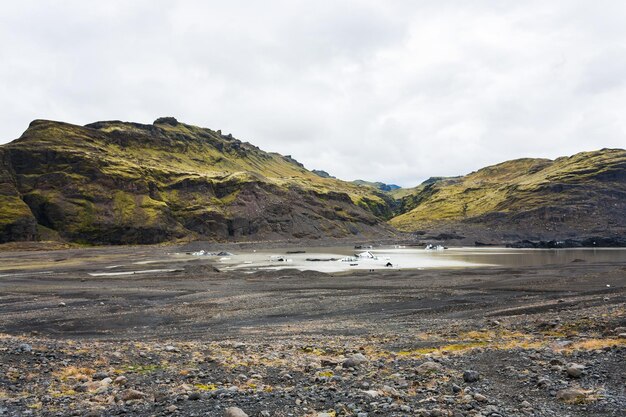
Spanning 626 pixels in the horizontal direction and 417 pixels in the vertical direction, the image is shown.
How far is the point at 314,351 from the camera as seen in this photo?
18.1 meters

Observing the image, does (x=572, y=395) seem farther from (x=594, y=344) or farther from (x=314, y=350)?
(x=314, y=350)

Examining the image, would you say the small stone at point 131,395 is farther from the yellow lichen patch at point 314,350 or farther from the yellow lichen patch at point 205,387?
the yellow lichen patch at point 314,350

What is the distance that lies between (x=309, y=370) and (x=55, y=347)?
11.0 m


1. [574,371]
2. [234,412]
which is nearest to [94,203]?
[234,412]

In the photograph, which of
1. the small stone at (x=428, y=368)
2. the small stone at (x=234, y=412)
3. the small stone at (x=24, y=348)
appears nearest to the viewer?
the small stone at (x=234, y=412)

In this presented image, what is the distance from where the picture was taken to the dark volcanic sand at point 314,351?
10508 mm

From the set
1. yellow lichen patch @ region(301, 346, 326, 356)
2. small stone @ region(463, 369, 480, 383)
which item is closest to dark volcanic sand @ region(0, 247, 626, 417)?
yellow lichen patch @ region(301, 346, 326, 356)

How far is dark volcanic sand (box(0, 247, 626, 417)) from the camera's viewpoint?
10508mm

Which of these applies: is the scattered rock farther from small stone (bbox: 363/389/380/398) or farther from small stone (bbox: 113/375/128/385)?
small stone (bbox: 363/389/380/398)

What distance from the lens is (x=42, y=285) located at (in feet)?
162

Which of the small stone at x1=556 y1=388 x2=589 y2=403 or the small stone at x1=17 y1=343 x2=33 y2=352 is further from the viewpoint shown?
the small stone at x1=17 y1=343 x2=33 y2=352

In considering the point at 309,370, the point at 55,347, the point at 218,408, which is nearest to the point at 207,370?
the point at 309,370

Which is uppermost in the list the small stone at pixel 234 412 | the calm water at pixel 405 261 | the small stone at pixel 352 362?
the small stone at pixel 234 412

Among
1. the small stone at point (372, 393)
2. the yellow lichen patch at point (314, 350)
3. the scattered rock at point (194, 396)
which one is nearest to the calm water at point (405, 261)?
the yellow lichen patch at point (314, 350)
